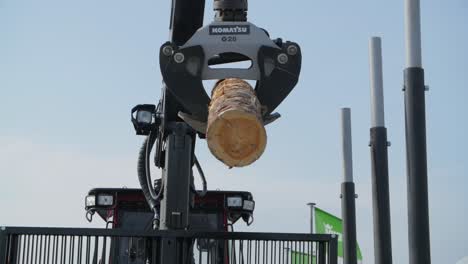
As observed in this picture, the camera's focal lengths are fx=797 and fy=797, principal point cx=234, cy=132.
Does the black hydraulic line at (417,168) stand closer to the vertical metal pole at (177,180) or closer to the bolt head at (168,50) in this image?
the vertical metal pole at (177,180)

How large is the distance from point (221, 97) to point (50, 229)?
1.06 meters

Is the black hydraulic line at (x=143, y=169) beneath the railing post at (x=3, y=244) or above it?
above

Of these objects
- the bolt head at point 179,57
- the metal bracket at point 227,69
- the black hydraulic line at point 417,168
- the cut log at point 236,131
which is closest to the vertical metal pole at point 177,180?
the metal bracket at point 227,69

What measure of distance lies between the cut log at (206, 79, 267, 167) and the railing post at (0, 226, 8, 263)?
Answer: 3.63 ft

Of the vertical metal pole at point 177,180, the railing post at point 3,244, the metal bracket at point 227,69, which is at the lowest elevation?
the railing post at point 3,244

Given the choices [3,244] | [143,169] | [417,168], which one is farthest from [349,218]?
[3,244]

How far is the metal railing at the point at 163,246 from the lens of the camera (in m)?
3.95

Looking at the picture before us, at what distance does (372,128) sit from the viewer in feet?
29.7

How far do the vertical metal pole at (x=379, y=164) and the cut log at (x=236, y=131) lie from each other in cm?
519

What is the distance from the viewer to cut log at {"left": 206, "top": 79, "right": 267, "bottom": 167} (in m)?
3.73

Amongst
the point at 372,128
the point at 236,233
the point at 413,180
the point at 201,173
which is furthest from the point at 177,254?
the point at 372,128

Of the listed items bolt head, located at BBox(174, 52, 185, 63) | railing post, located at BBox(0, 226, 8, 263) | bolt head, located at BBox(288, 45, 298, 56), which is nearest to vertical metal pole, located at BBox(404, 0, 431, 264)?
bolt head, located at BBox(288, 45, 298, 56)

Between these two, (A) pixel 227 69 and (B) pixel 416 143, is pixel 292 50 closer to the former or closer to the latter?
(A) pixel 227 69

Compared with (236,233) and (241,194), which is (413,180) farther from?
(236,233)
